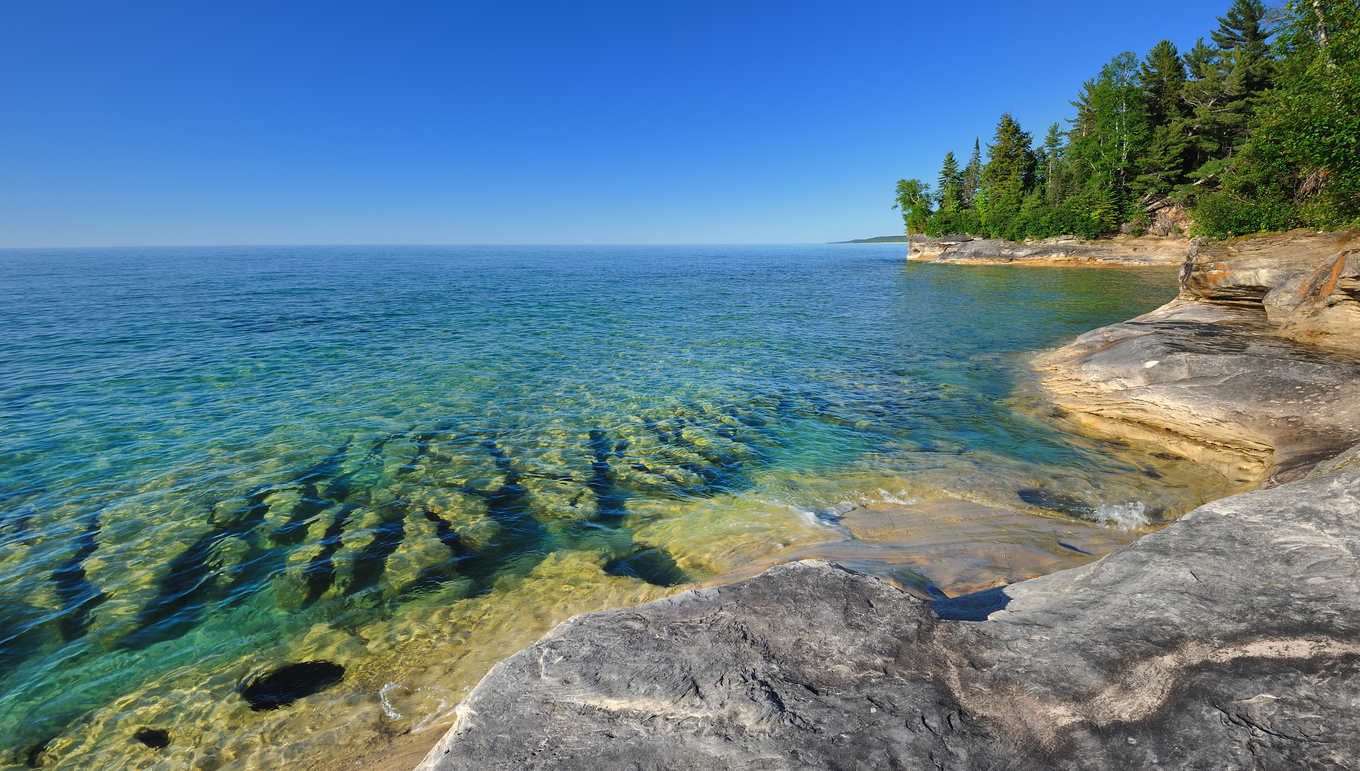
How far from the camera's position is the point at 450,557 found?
8.19 meters

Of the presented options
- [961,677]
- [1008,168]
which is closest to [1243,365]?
[961,677]

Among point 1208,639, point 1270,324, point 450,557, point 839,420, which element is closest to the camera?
point 1208,639

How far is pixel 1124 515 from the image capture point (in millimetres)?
8820

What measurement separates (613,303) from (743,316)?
41.2 feet

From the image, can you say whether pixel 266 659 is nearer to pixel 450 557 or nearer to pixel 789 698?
pixel 450 557

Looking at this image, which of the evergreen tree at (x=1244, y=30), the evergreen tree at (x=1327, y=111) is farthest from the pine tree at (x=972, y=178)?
the evergreen tree at (x=1327, y=111)

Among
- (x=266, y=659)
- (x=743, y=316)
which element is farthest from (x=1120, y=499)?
(x=743, y=316)

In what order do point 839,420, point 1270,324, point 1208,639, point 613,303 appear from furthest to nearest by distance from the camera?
point 613,303 → point 1270,324 → point 839,420 → point 1208,639

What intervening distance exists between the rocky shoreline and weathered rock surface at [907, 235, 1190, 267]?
55431 mm

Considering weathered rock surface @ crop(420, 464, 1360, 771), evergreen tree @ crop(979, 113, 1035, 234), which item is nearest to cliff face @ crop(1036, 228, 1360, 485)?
weathered rock surface @ crop(420, 464, 1360, 771)

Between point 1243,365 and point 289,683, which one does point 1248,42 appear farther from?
point 289,683

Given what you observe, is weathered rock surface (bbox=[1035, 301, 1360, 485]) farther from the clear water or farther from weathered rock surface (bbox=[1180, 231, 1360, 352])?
the clear water

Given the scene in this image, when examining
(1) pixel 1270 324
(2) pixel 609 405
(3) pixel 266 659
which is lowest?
(3) pixel 266 659

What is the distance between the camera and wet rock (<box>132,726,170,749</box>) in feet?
16.8
